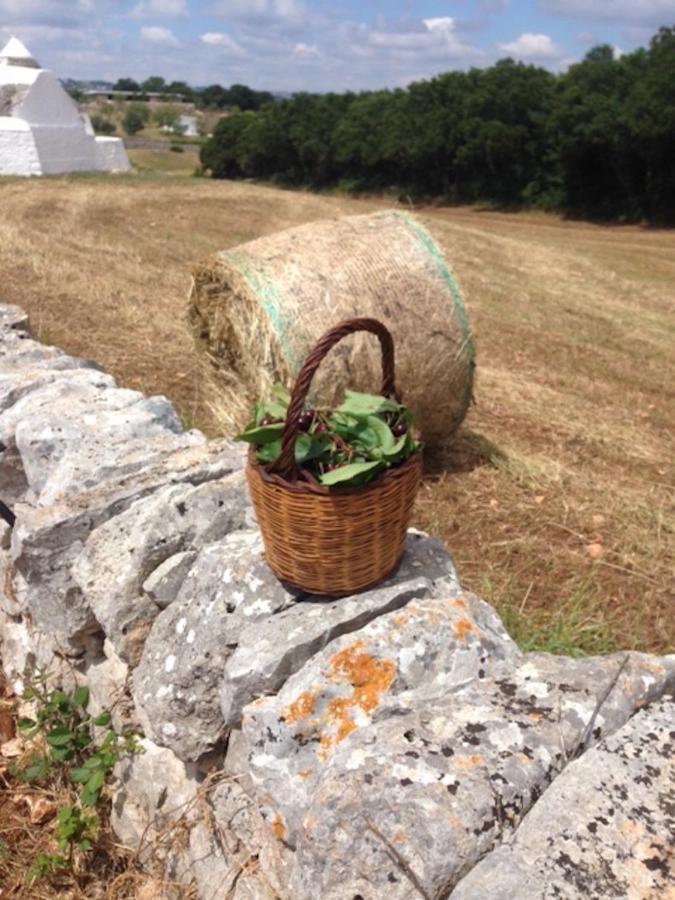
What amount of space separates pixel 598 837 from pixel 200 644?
1.25m

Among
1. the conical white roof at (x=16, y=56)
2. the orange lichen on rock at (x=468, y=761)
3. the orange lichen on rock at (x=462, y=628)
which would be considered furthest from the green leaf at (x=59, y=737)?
the conical white roof at (x=16, y=56)

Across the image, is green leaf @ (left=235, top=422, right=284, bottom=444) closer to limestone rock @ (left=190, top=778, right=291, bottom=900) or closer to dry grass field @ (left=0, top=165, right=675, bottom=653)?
limestone rock @ (left=190, top=778, right=291, bottom=900)

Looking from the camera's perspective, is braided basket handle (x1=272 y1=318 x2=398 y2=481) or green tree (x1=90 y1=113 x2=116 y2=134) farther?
green tree (x1=90 y1=113 x2=116 y2=134)

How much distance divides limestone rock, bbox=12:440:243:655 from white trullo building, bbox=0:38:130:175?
2480 cm

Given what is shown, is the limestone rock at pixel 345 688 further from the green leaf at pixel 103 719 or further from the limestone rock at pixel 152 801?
the green leaf at pixel 103 719

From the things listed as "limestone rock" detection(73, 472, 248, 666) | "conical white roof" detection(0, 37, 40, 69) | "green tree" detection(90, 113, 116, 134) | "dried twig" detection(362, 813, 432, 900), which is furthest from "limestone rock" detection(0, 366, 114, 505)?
"green tree" detection(90, 113, 116, 134)

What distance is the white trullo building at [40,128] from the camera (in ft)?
82.6

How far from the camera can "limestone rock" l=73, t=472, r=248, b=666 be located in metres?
2.82

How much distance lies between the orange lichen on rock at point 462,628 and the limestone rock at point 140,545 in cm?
101

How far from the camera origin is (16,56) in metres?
27.8

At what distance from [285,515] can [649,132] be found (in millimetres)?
31412

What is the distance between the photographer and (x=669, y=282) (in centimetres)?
1769

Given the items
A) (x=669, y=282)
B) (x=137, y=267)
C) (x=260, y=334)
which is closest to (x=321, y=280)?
(x=260, y=334)

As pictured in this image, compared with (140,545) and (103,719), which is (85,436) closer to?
(140,545)
